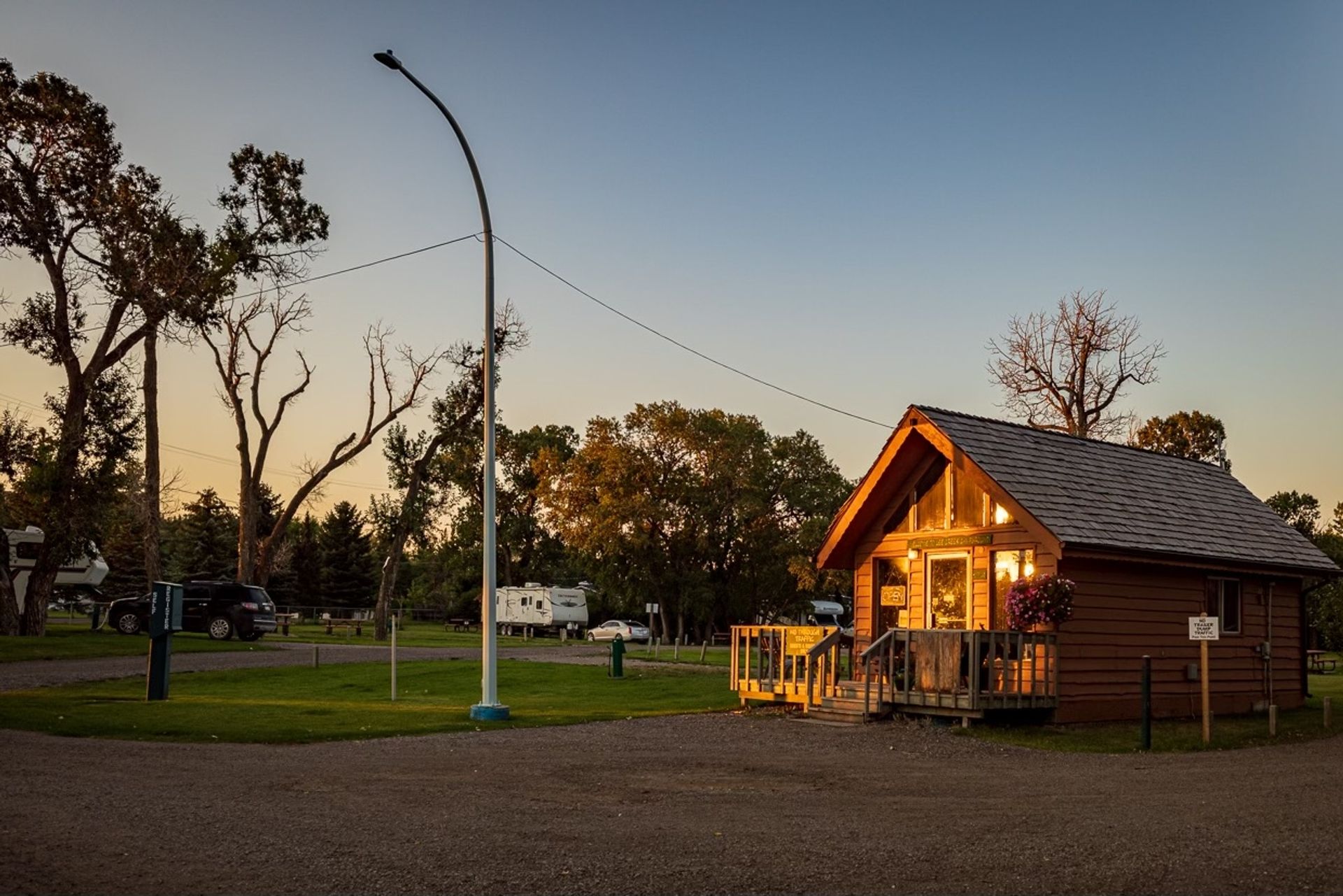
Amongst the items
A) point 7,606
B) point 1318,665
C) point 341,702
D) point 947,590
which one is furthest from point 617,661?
point 1318,665

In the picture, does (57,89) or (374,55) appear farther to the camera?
(57,89)

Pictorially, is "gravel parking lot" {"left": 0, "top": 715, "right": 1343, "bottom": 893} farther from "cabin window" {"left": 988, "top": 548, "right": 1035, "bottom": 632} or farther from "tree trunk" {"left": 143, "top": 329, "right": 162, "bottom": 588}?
"tree trunk" {"left": 143, "top": 329, "right": 162, "bottom": 588}

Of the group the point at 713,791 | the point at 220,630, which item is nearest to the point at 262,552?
the point at 220,630

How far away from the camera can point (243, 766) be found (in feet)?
40.8

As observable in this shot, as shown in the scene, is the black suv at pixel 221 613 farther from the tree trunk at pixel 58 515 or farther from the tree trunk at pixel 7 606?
the tree trunk at pixel 7 606

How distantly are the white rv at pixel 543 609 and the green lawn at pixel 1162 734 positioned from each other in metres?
46.8

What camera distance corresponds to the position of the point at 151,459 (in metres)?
40.9

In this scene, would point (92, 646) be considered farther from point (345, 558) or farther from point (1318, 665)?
point (345, 558)

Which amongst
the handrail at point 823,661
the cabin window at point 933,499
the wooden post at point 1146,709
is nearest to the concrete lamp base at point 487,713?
the handrail at point 823,661

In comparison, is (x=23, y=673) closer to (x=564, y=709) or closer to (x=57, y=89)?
(x=564, y=709)

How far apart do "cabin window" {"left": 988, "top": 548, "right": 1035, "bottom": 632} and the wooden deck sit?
101cm

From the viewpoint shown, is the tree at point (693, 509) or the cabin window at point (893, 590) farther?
the tree at point (693, 509)

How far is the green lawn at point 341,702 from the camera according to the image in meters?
16.2

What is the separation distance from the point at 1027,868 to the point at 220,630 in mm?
36410
